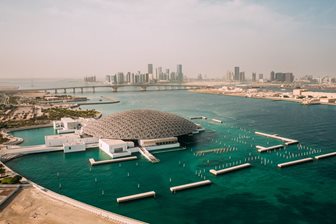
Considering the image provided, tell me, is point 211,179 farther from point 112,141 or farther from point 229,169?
point 112,141

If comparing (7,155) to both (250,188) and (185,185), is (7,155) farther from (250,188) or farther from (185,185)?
(250,188)

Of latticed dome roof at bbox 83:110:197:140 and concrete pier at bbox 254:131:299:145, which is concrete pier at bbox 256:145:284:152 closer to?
concrete pier at bbox 254:131:299:145

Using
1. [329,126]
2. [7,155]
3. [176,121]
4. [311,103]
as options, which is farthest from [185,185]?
[311,103]

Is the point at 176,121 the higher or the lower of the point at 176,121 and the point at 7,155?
the higher

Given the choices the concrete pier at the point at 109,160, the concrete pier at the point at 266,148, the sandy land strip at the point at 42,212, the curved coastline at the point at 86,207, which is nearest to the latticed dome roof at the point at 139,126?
the concrete pier at the point at 109,160

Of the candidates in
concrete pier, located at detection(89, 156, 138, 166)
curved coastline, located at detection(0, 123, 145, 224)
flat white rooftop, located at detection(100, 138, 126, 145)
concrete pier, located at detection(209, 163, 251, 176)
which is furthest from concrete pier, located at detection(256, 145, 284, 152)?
curved coastline, located at detection(0, 123, 145, 224)

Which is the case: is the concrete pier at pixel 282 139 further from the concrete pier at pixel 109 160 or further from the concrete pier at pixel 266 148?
the concrete pier at pixel 109 160

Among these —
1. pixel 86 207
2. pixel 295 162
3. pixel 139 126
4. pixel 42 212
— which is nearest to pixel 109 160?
pixel 139 126
